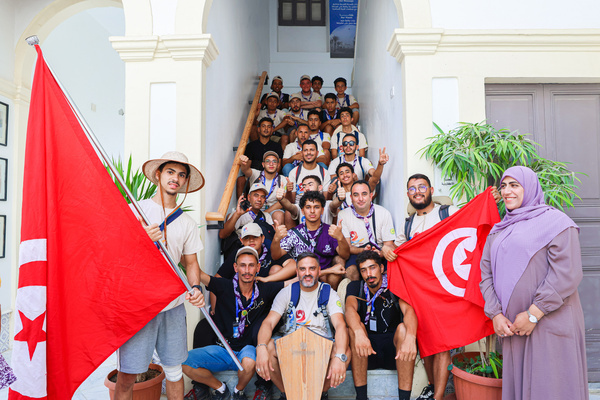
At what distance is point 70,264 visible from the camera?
2178mm

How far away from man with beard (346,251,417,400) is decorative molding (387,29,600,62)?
1828 mm

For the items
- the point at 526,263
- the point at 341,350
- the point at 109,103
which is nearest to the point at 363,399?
the point at 341,350

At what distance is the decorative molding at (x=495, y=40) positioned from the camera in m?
3.61

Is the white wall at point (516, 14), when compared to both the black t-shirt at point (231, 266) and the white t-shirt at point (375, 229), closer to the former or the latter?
the white t-shirt at point (375, 229)

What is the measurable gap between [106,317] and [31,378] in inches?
16.4

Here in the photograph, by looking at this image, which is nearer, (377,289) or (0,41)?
(377,289)

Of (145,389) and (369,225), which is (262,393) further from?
(369,225)

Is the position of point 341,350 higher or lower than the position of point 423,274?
lower

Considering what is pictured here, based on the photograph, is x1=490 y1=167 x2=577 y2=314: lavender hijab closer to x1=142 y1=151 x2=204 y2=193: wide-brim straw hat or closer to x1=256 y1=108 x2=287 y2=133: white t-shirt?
x1=142 y1=151 x2=204 y2=193: wide-brim straw hat

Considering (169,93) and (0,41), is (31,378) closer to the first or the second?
(169,93)

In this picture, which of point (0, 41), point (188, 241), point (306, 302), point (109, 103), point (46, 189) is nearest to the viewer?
point (46, 189)

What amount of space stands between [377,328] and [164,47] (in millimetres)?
2947

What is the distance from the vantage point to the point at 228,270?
12.5 feet

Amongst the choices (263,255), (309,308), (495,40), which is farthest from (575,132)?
(263,255)
